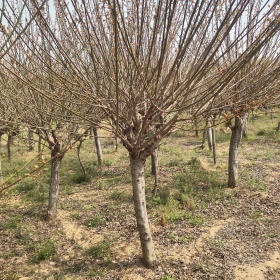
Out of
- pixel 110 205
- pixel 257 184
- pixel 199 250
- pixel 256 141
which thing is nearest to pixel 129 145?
pixel 199 250

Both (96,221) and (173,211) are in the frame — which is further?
(173,211)

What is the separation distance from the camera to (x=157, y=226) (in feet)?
19.5

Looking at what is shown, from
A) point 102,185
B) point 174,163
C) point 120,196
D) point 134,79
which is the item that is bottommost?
point 120,196

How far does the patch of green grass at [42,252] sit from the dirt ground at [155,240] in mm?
65

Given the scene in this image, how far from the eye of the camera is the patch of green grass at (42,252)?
492cm

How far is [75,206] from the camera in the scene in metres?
7.32

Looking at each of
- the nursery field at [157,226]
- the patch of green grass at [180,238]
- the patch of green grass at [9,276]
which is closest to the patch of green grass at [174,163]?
the nursery field at [157,226]

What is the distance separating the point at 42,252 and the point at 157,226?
241cm

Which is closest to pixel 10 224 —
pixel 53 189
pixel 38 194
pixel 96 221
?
pixel 53 189

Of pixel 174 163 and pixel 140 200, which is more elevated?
pixel 140 200

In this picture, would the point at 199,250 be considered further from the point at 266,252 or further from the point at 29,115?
the point at 29,115

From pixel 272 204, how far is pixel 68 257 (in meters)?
4.83

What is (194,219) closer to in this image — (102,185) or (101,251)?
(101,251)

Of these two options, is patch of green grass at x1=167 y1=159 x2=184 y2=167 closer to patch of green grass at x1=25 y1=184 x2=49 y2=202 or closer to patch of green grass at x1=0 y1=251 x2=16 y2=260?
patch of green grass at x1=25 y1=184 x2=49 y2=202
